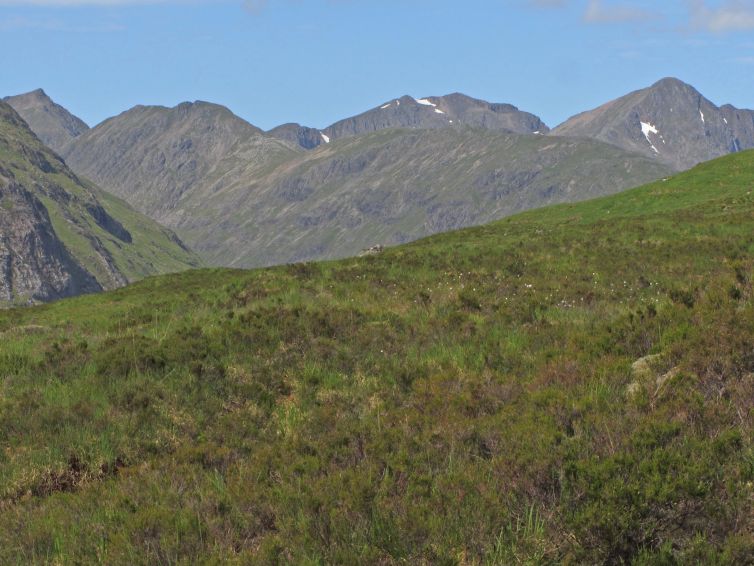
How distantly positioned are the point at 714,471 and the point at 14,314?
3831 centimetres

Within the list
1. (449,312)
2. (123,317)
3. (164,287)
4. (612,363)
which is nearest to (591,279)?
(449,312)

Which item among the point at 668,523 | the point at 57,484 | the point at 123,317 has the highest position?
the point at 123,317

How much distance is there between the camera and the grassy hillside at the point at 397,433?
7488mm

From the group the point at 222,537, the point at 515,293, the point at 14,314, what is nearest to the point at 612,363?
the point at 222,537

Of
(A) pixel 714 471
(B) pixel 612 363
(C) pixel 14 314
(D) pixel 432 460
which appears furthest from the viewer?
(C) pixel 14 314

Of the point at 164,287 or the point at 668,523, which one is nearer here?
the point at 668,523

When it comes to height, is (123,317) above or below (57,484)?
above

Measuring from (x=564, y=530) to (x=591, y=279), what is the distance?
65.1 ft

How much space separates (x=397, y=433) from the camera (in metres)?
10.5

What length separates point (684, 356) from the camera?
11.7 metres

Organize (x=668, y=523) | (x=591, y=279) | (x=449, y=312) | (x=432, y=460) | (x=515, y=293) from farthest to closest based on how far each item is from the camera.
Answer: (x=591, y=279) → (x=515, y=293) → (x=449, y=312) → (x=432, y=460) → (x=668, y=523)

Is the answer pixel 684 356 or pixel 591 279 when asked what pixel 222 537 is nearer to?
pixel 684 356

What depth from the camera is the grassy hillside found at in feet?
24.6

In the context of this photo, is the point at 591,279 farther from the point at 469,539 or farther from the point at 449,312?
the point at 469,539
